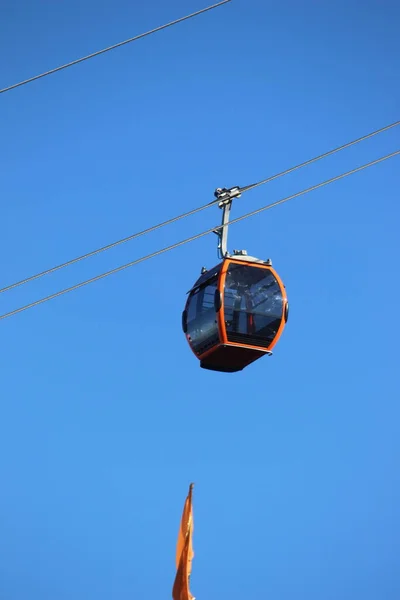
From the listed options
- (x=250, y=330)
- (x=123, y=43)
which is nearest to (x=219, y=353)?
(x=250, y=330)

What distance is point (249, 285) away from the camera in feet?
69.1

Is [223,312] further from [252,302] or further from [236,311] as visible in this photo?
[252,302]

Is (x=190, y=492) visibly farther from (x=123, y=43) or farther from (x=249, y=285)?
(x=123, y=43)

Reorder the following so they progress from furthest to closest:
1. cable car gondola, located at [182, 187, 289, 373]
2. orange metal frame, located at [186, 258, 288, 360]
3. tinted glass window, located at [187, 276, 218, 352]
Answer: tinted glass window, located at [187, 276, 218, 352] → cable car gondola, located at [182, 187, 289, 373] → orange metal frame, located at [186, 258, 288, 360]

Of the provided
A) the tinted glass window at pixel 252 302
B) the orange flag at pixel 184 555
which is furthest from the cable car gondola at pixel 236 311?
the orange flag at pixel 184 555

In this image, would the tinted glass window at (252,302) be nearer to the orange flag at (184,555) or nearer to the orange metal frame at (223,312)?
the orange metal frame at (223,312)

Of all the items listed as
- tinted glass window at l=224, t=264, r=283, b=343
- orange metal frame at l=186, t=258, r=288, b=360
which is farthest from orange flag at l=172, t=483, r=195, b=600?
tinted glass window at l=224, t=264, r=283, b=343

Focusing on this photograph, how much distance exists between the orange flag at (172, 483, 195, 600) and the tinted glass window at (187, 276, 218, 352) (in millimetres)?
3626

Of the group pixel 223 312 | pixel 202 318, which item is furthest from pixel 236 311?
pixel 202 318

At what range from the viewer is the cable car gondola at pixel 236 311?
20.8 m

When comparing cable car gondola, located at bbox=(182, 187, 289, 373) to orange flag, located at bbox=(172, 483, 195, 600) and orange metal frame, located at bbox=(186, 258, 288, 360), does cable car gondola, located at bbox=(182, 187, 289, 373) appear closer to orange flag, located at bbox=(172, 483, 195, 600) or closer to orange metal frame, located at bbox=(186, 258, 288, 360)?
orange metal frame, located at bbox=(186, 258, 288, 360)

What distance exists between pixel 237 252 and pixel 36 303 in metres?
5.67

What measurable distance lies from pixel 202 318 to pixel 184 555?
4.81 metres

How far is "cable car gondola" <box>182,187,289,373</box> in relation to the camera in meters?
20.8
